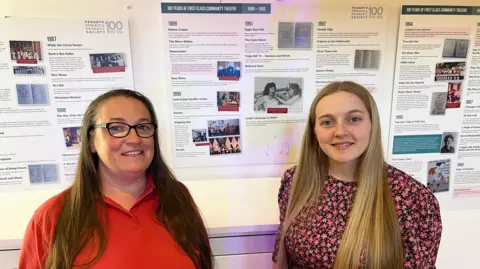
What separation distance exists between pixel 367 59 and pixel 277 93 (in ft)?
1.53

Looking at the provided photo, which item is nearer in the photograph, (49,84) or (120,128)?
(120,128)

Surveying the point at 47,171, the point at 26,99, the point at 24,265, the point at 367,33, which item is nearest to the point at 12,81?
the point at 26,99

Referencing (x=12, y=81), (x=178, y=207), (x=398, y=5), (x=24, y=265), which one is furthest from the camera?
(x=398, y=5)

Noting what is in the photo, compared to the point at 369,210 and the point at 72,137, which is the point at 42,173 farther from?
the point at 369,210

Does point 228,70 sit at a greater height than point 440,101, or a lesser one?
greater

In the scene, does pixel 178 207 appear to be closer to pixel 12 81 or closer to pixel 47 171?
pixel 47 171

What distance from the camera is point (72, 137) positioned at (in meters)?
1.48

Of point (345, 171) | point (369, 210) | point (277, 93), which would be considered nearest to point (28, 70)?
point (277, 93)

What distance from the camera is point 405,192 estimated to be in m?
1.13

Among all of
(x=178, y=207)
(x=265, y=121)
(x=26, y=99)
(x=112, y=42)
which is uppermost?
(x=112, y=42)

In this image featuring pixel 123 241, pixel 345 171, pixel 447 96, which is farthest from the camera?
pixel 447 96

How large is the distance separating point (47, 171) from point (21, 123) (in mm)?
248

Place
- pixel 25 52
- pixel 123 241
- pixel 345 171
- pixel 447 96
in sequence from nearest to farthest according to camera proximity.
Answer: pixel 123 241 → pixel 345 171 → pixel 25 52 → pixel 447 96

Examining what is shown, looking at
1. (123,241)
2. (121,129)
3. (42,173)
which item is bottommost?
(123,241)
